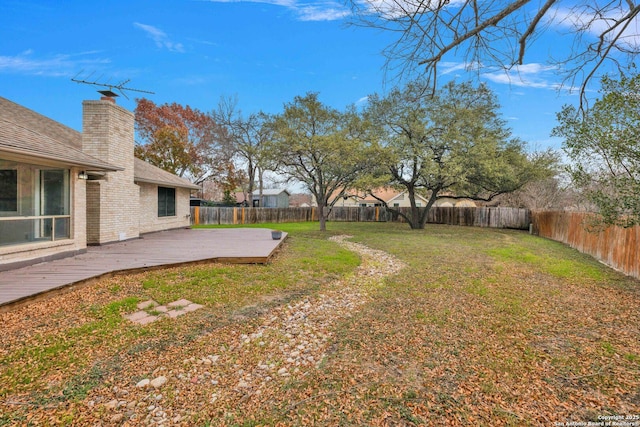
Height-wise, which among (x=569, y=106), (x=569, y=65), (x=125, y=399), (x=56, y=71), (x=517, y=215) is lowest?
(x=125, y=399)

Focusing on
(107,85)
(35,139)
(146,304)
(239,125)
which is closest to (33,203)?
(35,139)

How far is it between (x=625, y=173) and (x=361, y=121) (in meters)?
11.0

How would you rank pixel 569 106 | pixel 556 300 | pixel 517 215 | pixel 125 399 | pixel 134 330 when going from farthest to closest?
pixel 517 215 < pixel 569 106 < pixel 556 300 < pixel 134 330 < pixel 125 399

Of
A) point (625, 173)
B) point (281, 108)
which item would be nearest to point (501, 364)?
point (625, 173)

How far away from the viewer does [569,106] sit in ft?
20.2

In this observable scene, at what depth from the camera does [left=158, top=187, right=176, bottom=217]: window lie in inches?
468

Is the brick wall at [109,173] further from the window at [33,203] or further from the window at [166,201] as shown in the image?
the window at [166,201]

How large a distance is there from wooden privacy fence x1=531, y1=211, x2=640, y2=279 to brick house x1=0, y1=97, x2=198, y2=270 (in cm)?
1218

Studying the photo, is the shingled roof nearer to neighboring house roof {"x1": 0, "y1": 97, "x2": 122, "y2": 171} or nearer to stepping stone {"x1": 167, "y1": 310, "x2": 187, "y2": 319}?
neighboring house roof {"x1": 0, "y1": 97, "x2": 122, "y2": 171}

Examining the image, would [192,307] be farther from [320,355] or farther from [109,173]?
[109,173]

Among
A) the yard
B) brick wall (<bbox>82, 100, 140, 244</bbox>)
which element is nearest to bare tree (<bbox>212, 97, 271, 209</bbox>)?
brick wall (<bbox>82, 100, 140, 244</bbox>)

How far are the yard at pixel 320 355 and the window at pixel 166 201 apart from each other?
24.0ft

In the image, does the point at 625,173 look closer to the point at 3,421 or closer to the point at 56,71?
the point at 3,421

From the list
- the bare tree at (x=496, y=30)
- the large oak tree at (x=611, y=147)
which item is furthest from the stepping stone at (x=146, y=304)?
the large oak tree at (x=611, y=147)
